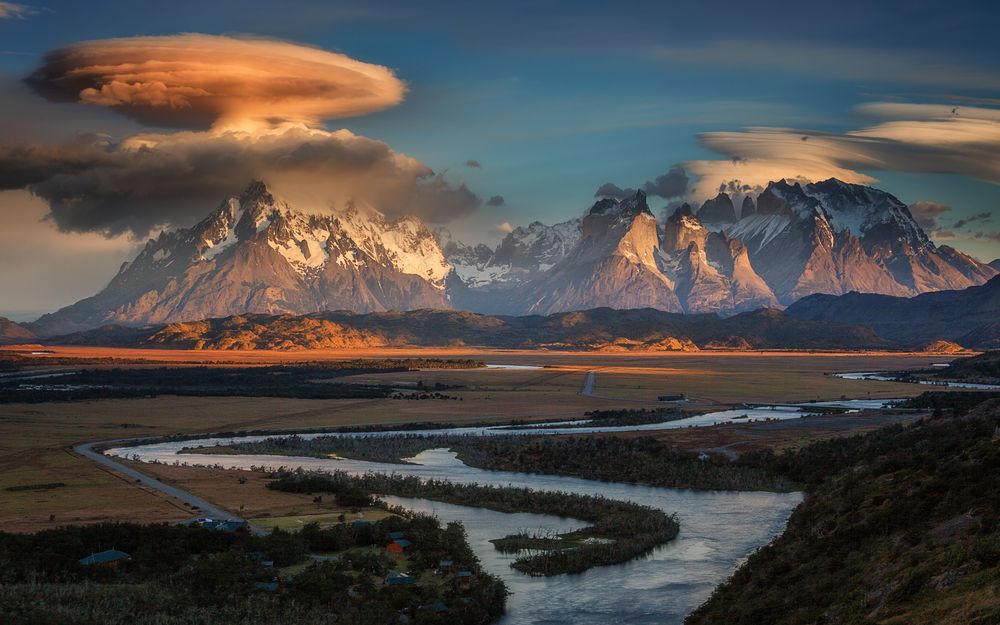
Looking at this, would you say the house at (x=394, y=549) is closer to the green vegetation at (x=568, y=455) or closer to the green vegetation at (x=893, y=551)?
the green vegetation at (x=893, y=551)

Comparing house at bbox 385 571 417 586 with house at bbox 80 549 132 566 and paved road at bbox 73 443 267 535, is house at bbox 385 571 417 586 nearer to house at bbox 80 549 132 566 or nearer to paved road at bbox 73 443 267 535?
paved road at bbox 73 443 267 535

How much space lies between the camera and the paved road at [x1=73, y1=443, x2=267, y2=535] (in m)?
66.7

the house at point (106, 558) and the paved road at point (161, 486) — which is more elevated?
the house at point (106, 558)

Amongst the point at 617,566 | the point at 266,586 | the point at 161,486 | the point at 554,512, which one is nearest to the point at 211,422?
the point at 161,486

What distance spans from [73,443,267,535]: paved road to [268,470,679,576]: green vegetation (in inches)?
298

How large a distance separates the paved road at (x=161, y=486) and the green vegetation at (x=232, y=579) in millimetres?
6181

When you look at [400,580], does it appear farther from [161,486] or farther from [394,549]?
[161,486]

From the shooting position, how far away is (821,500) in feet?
218

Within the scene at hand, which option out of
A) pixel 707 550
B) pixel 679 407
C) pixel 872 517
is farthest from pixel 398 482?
pixel 679 407

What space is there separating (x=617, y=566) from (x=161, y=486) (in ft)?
124

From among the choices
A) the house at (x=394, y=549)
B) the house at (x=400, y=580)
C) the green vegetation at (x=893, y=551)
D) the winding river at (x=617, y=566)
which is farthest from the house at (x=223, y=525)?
the green vegetation at (x=893, y=551)

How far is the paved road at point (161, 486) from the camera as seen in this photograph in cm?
6669

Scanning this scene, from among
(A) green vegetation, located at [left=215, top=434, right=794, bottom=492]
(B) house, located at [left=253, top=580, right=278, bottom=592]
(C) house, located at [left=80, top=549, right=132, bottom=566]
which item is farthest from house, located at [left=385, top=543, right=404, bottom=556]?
(A) green vegetation, located at [left=215, top=434, right=794, bottom=492]

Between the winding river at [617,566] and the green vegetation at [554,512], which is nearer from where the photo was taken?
the winding river at [617,566]
